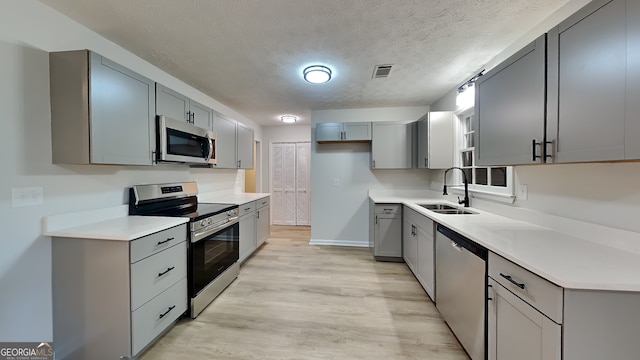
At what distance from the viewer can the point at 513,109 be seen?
156 centimetres

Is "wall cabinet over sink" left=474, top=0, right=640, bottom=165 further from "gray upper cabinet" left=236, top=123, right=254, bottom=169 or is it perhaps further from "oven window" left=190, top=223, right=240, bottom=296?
"gray upper cabinet" left=236, top=123, right=254, bottom=169

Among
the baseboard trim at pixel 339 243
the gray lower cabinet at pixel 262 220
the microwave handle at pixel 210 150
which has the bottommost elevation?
the baseboard trim at pixel 339 243

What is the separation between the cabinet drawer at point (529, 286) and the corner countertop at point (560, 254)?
1.9 inches

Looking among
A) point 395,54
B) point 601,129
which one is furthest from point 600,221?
point 395,54

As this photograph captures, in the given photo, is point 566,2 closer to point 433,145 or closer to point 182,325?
point 433,145

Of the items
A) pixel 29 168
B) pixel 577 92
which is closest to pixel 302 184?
pixel 29 168

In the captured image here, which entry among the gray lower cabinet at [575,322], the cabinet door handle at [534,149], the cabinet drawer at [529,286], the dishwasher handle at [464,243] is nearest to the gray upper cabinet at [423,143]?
the dishwasher handle at [464,243]

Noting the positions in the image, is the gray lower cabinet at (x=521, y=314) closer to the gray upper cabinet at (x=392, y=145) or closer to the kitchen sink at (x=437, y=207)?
Result: the kitchen sink at (x=437, y=207)

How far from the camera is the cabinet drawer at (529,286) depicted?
95 cm

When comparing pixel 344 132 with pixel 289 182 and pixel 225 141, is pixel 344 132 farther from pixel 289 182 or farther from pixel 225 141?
pixel 289 182

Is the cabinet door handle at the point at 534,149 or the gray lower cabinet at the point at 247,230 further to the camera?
the gray lower cabinet at the point at 247,230

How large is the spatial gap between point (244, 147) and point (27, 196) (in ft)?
8.52

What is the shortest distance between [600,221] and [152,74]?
12.7 ft

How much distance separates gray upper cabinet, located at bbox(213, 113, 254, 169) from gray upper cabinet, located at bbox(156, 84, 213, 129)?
0.21 metres
